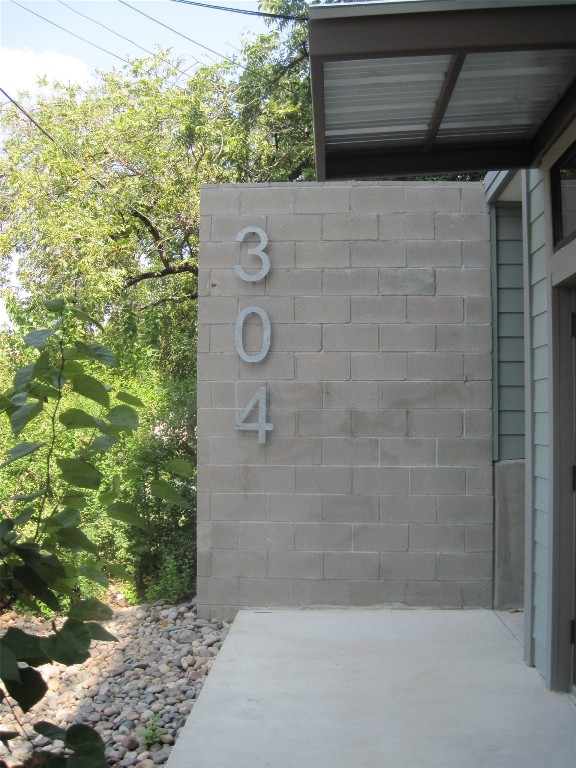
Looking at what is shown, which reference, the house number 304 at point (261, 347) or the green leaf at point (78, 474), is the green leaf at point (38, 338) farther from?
the house number 304 at point (261, 347)

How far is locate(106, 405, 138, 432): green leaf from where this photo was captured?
1509 millimetres

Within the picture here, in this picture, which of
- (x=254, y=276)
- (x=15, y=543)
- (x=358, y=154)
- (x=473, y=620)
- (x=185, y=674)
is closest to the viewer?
(x=15, y=543)

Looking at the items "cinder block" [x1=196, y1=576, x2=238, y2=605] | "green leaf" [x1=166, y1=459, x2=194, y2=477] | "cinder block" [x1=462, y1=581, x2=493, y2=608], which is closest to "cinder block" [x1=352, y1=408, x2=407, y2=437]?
"cinder block" [x1=462, y1=581, x2=493, y2=608]

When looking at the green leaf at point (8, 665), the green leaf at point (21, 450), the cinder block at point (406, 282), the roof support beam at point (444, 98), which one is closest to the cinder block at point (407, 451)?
the cinder block at point (406, 282)

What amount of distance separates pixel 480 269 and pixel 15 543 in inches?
206

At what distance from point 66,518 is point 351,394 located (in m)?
4.70

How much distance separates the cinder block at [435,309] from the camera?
613 cm

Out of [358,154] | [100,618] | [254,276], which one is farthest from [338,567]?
[100,618]

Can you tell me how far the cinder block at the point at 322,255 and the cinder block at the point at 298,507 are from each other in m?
1.62

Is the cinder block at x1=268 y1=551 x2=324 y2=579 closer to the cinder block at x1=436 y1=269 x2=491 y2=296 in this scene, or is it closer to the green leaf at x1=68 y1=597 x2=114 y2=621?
the cinder block at x1=436 y1=269 x2=491 y2=296

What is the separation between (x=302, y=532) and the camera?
6.08 m

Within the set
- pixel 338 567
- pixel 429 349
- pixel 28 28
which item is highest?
pixel 28 28

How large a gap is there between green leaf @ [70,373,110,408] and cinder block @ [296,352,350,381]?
15.2ft

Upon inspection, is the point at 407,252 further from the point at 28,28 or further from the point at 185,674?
the point at 28,28
